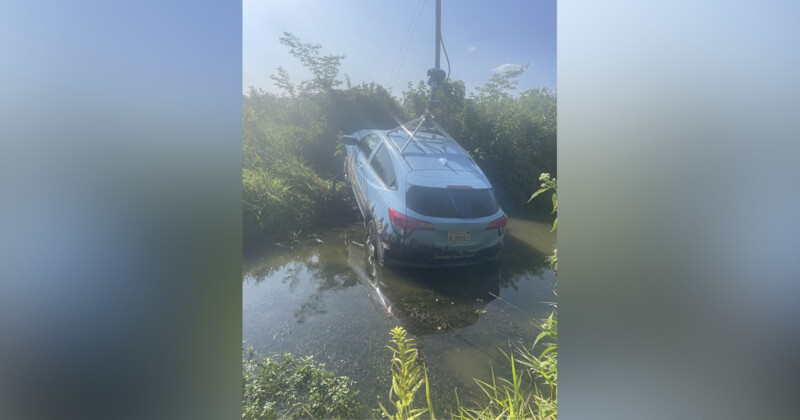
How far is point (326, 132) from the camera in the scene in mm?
2227

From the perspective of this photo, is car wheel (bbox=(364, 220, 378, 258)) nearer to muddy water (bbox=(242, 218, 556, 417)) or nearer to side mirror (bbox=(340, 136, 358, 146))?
muddy water (bbox=(242, 218, 556, 417))

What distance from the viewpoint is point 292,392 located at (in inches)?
54.4

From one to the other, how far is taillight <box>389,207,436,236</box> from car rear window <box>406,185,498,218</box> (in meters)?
0.06

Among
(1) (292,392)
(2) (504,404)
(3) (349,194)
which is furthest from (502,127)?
(1) (292,392)

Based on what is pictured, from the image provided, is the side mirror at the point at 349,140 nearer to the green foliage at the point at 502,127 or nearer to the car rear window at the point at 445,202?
the green foliage at the point at 502,127

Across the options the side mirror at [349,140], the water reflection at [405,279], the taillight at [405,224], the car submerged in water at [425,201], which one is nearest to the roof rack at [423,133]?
the car submerged in water at [425,201]

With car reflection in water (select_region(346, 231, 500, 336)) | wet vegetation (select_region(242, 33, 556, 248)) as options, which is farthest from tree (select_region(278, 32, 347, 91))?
car reflection in water (select_region(346, 231, 500, 336))

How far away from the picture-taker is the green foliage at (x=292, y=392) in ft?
4.26

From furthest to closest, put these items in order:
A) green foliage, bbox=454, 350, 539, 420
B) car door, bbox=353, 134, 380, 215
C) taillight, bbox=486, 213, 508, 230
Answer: car door, bbox=353, 134, 380, 215
taillight, bbox=486, 213, 508, 230
green foliage, bbox=454, 350, 539, 420

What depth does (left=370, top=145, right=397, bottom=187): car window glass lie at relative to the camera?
213cm

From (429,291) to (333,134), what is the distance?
4.10 ft
